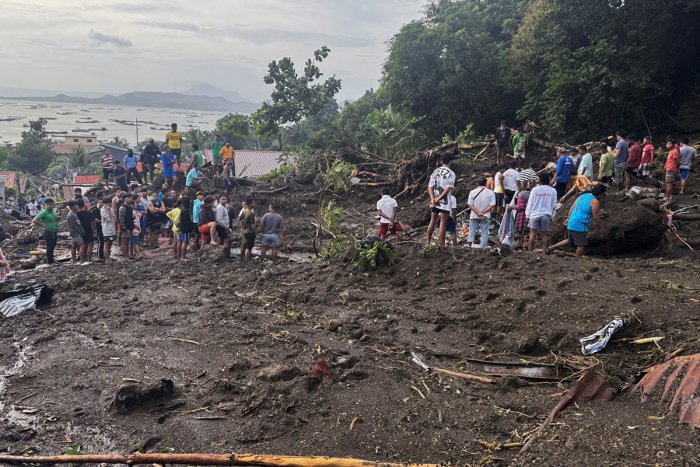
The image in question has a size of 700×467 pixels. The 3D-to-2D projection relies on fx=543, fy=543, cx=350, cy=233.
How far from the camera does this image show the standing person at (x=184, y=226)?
1210cm

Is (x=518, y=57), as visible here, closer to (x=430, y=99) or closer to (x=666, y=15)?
(x=430, y=99)

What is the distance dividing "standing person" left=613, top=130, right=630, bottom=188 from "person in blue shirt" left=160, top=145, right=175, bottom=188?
42.1 ft

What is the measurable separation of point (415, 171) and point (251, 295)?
9.12 metres

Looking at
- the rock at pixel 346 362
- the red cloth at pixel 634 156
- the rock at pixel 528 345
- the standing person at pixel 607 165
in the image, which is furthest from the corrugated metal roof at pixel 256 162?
the rock at pixel 528 345

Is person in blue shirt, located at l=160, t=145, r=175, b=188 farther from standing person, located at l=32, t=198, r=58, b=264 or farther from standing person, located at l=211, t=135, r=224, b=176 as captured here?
standing person, located at l=32, t=198, r=58, b=264

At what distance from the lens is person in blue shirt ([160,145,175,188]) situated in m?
17.2

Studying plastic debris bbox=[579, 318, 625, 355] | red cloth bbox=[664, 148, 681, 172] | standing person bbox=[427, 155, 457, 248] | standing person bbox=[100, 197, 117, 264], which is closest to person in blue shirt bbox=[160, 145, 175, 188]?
standing person bbox=[100, 197, 117, 264]

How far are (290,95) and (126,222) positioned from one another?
12339 millimetres

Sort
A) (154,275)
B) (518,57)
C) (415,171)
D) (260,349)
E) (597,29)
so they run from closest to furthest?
1. (260,349)
2. (154,275)
3. (415,171)
4. (597,29)
5. (518,57)

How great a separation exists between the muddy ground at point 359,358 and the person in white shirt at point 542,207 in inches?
39.4

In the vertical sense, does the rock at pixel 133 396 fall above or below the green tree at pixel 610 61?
below

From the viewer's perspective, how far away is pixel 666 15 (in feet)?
56.7

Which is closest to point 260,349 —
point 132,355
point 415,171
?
point 132,355

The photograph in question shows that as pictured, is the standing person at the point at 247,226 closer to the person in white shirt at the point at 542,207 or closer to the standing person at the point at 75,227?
the standing person at the point at 75,227
